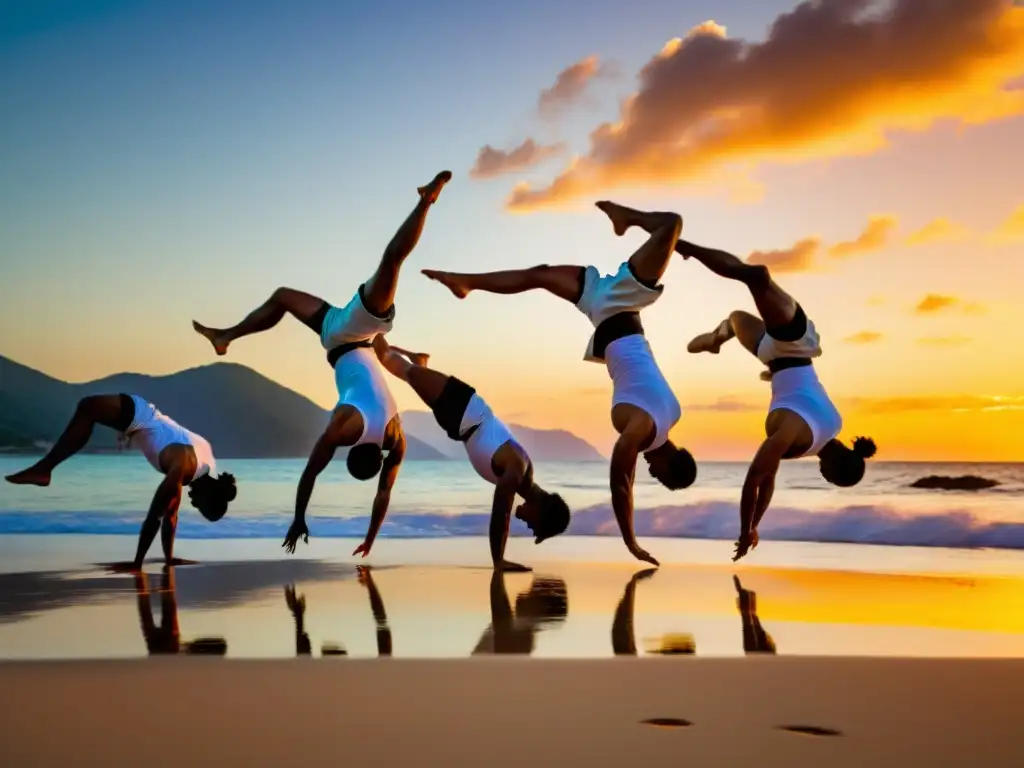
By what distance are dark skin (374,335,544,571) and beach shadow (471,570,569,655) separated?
34cm

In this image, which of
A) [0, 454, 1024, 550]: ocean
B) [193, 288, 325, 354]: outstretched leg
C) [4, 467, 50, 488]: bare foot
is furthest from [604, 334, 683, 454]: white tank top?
[0, 454, 1024, 550]: ocean

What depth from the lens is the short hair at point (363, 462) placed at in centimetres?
712

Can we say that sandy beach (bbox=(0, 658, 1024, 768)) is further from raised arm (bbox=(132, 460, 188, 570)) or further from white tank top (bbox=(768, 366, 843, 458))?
raised arm (bbox=(132, 460, 188, 570))

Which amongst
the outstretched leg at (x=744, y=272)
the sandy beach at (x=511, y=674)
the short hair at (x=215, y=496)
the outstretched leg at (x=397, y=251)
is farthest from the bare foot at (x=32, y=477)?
the outstretched leg at (x=744, y=272)

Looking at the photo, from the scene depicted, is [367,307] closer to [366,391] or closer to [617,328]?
[366,391]

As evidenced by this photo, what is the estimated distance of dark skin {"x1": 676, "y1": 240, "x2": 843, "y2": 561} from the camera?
22.5ft

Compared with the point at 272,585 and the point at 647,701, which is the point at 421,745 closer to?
the point at 647,701

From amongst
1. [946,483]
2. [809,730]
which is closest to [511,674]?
[809,730]

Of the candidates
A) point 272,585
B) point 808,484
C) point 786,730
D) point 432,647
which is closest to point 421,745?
point 786,730

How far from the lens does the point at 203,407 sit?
96.2ft

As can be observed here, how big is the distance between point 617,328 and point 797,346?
1.40 meters

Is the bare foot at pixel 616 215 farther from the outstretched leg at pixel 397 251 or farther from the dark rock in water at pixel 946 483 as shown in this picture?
the dark rock in water at pixel 946 483

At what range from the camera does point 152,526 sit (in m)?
7.32

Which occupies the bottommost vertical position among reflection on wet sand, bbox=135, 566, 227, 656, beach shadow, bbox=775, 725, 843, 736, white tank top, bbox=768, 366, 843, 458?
reflection on wet sand, bbox=135, 566, 227, 656
